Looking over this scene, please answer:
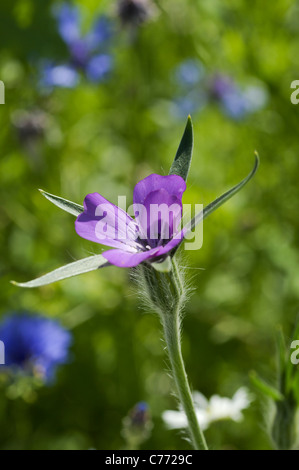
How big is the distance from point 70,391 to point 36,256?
51 cm

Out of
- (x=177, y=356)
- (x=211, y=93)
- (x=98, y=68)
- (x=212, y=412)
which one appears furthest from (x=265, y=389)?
(x=211, y=93)

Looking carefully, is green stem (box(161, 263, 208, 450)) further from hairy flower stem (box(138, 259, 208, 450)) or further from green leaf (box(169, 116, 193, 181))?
green leaf (box(169, 116, 193, 181))

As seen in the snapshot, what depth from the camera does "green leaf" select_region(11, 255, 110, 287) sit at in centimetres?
67

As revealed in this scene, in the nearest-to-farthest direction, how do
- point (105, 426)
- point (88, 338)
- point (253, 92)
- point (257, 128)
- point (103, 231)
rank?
1. point (103, 231)
2. point (105, 426)
3. point (88, 338)
4. point (257, 128)
5. point (253, 92)

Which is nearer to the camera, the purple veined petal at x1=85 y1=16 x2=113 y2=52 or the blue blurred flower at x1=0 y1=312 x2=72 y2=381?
the blue blurred flower at x1=0 y1=312 x2=72 y2=381

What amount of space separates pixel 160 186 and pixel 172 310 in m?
0.17

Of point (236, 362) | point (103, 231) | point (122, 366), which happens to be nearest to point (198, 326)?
point (236, 362)

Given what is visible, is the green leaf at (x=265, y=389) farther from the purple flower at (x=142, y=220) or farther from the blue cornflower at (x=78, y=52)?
the blue cornflower at (x=78, y=52)

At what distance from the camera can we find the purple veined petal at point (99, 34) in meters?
2.36

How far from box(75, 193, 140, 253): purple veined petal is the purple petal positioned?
152 cm

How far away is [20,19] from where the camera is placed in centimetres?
201

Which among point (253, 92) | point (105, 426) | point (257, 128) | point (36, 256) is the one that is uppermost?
point (253, 92)

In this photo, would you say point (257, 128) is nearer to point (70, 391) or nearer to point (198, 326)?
point (198, 326)

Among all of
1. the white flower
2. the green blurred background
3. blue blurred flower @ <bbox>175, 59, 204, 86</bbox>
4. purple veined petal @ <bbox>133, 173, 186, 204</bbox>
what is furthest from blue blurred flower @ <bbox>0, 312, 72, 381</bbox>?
blue blurred flower @ <bbox>175, 59, 204, 86</bbox>
